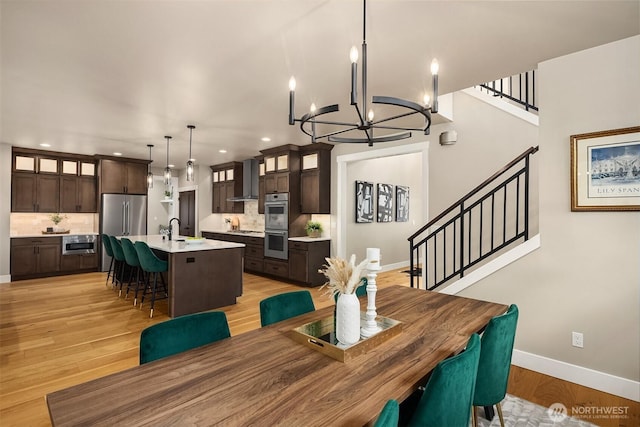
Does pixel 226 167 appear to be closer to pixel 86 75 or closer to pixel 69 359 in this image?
pixel 86 75

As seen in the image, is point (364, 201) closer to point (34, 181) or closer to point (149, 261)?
point (149, 261)

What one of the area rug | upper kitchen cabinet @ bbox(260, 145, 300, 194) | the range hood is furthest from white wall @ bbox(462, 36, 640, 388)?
the range hood

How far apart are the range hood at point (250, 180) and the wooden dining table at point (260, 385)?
6033 millimetres

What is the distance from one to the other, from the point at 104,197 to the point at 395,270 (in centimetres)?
687

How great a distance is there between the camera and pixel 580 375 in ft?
8.36

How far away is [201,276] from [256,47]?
307 cm

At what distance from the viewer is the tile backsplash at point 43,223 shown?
21.6 feet

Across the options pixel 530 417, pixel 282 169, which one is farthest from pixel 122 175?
pixel 530 417

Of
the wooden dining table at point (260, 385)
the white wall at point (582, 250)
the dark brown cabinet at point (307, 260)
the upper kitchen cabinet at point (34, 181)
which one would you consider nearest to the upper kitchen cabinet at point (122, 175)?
the upper kitchen cabinet at point (34, 181)

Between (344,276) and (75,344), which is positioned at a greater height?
(344,276)

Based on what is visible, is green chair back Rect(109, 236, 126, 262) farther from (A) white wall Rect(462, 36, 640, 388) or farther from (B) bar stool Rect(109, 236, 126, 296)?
(A) white wall Rect(462, 36, 640, 388)

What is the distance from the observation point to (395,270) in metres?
7.54

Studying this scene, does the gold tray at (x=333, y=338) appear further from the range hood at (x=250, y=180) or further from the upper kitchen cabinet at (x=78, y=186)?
the upper kitchen cabinet at (x=78, y=186)

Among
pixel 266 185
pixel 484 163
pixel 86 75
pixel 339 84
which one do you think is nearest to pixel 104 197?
pixel 266 185
